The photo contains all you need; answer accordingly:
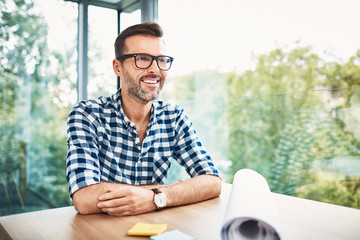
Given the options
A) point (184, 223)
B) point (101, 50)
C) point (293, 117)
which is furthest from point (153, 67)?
point (101, 50)

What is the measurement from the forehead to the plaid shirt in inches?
11.3

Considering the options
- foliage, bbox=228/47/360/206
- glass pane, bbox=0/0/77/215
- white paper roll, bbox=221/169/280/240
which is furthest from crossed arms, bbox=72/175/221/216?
glass pane, bbox=0/0/77/215

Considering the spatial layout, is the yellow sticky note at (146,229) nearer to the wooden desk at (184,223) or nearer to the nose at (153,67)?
the wooden desk at (184,223)

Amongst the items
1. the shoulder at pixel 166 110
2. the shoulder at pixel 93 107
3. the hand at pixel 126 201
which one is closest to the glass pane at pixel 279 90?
the shoulder at pixel 166 110

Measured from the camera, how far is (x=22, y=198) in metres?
2.72

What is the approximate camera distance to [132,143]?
1.54m

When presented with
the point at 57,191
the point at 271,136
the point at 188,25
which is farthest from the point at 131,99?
the point at 57,191

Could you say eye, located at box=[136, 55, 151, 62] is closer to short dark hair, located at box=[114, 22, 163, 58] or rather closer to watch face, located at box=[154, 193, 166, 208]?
short dark hair, located at box=[114, 22, 163, 58]

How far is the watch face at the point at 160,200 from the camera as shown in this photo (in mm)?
1078

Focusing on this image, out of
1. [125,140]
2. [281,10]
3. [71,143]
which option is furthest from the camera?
[281,10]

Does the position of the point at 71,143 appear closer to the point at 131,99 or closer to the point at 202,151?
the point at 131,99

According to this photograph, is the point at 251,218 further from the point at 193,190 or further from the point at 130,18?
the point at 130,18

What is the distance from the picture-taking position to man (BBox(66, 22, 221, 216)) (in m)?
1.26

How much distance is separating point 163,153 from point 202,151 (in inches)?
8.6
